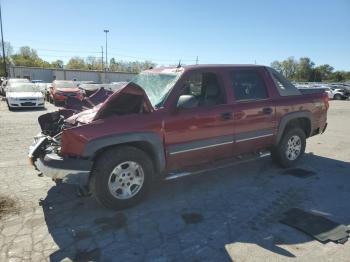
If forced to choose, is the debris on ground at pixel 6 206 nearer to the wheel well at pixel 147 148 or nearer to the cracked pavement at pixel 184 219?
the cracked pavement at pixel 184 219

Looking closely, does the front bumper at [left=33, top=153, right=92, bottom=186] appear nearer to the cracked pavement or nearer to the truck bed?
the cracked pavement

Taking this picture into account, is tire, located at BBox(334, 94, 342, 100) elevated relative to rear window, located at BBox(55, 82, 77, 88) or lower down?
lower down

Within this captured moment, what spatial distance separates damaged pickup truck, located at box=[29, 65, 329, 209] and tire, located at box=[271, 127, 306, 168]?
2cm

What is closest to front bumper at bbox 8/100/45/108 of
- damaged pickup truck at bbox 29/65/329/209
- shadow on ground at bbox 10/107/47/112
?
shadow on ground at bbox 10/107/47/112

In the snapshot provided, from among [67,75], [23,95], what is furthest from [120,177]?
[67,75]

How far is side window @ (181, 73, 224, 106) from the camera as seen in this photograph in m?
5.22

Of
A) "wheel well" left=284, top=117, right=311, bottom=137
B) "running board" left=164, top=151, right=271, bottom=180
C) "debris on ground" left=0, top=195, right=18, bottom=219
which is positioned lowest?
"debris on ground" left=0, top=195, right=18, bottom=219

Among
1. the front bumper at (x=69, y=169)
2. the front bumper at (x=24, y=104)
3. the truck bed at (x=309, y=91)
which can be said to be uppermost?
the truck bed at (x=309, y=91)

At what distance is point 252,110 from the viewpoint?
5559 mm

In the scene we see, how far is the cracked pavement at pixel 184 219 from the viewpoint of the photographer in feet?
11.6

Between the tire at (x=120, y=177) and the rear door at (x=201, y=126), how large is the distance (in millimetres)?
432

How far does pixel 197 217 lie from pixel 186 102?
159cm

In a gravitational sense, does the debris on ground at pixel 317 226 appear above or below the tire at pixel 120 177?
below

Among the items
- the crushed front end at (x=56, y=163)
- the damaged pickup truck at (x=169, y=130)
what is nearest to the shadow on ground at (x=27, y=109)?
the damaged pickup truck at (x=169, y=130)
